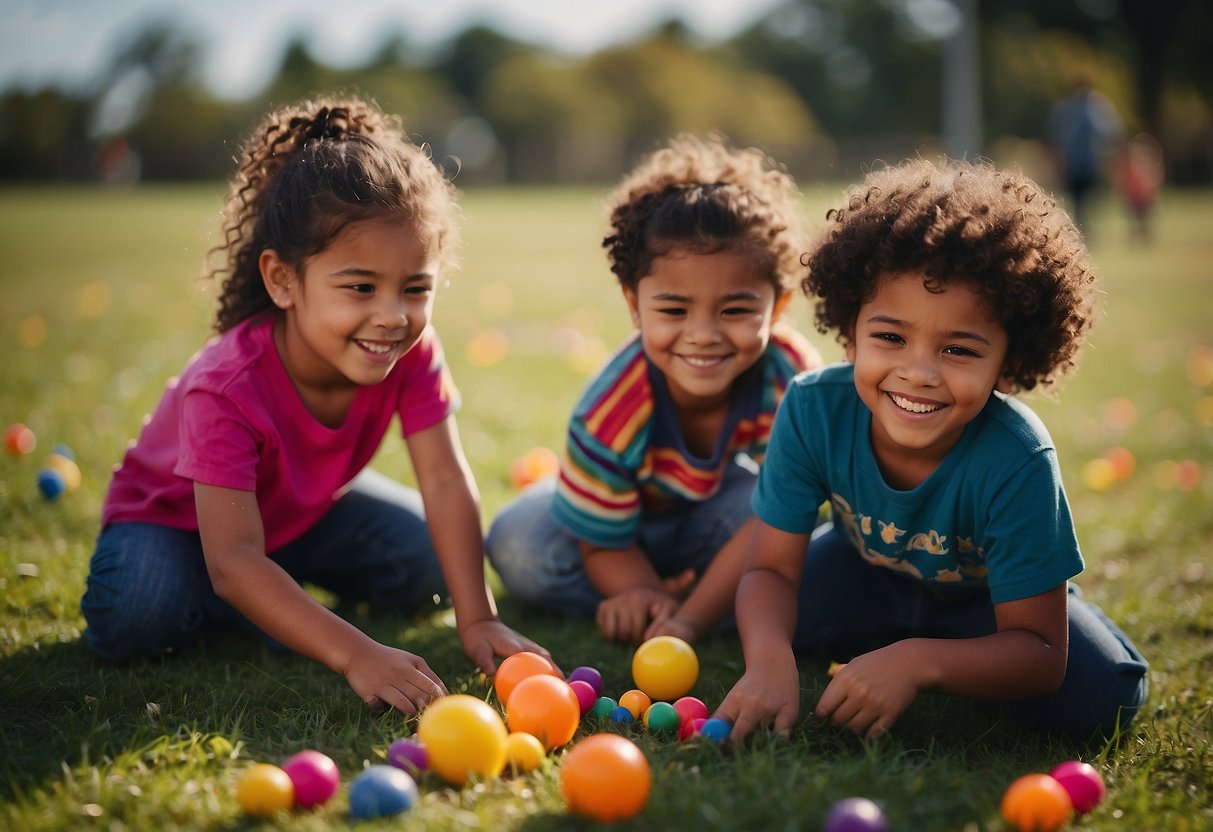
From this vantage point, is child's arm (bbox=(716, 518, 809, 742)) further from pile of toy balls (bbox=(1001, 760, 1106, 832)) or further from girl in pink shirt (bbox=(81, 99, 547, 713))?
girl in pink shirt (bbox=(81, 99, 547, 713))

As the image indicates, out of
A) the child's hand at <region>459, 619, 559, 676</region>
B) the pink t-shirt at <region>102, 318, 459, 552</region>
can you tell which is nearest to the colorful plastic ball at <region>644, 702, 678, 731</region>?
the child's hand at <region>459, 619, 559, 676</region>

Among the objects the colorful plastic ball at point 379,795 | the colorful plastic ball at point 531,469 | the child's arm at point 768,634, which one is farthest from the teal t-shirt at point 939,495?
the colorful plastic ball at point 531,469

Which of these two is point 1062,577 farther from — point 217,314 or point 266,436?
point 217,314

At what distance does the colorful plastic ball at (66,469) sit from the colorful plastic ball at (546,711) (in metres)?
2.79

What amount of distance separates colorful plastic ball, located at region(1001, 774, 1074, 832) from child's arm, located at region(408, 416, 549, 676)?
1385mm

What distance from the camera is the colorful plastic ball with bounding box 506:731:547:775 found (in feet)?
7.75

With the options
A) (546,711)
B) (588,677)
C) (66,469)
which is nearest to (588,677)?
(588,677)

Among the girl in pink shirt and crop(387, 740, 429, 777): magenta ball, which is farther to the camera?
the girl in pink shirt

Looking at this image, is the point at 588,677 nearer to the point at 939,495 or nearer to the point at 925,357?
the point at 939,495

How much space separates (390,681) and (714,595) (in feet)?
3.67

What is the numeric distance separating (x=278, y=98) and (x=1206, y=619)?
55904 mm

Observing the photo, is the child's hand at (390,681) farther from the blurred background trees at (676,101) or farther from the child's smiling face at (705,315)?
the blurred background trees at (676,101)

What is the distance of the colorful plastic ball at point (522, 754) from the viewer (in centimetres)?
236

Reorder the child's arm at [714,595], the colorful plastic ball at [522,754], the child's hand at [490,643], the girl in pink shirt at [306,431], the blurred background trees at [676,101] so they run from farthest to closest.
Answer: the blurred background trees at [676,101] → the child's arm at [714,595] → the child's hand at [490,643] → the girl in pink shirt at [306,431] → the colorful plastic ball at [522,754]
